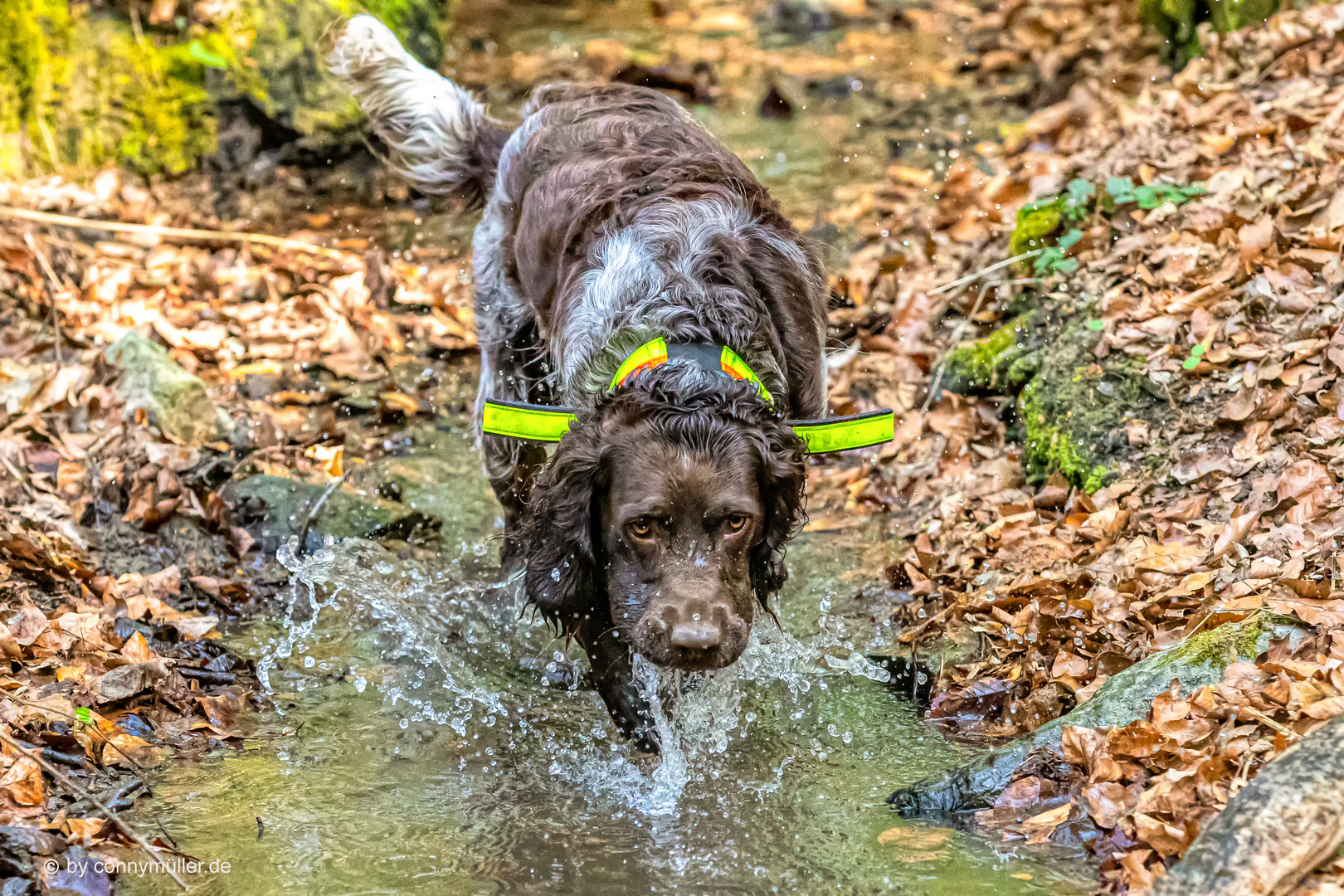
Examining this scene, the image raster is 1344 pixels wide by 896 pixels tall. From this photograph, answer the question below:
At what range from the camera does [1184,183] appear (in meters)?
6.16

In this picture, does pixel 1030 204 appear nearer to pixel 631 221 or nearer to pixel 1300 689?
pixel 631 221

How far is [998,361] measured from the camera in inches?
240

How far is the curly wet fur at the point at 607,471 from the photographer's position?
397 centimetres

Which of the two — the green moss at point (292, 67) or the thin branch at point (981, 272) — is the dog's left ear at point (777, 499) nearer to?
the thin branch at point (981, 272)

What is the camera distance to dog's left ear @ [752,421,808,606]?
4062 millimetres

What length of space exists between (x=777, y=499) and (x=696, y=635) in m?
0.66

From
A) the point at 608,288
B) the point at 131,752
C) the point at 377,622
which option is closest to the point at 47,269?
the point at 377,622

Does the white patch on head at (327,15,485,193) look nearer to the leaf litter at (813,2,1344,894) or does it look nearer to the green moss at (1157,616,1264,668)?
the leaf litter at (813,2,1344,894)

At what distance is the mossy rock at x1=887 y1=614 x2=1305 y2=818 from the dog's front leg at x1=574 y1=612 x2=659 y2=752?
33.4 inches

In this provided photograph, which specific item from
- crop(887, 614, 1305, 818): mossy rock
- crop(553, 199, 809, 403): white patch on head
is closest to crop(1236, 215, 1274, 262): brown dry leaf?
crop(553, 199, 809, 403): white patch on head

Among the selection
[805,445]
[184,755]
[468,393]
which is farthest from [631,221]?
[468,393]

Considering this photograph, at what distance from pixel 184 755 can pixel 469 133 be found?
3.16m

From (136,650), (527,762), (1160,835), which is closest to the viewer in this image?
(1160,835)

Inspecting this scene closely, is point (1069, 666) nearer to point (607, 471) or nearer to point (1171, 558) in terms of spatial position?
point (1171, 558)
